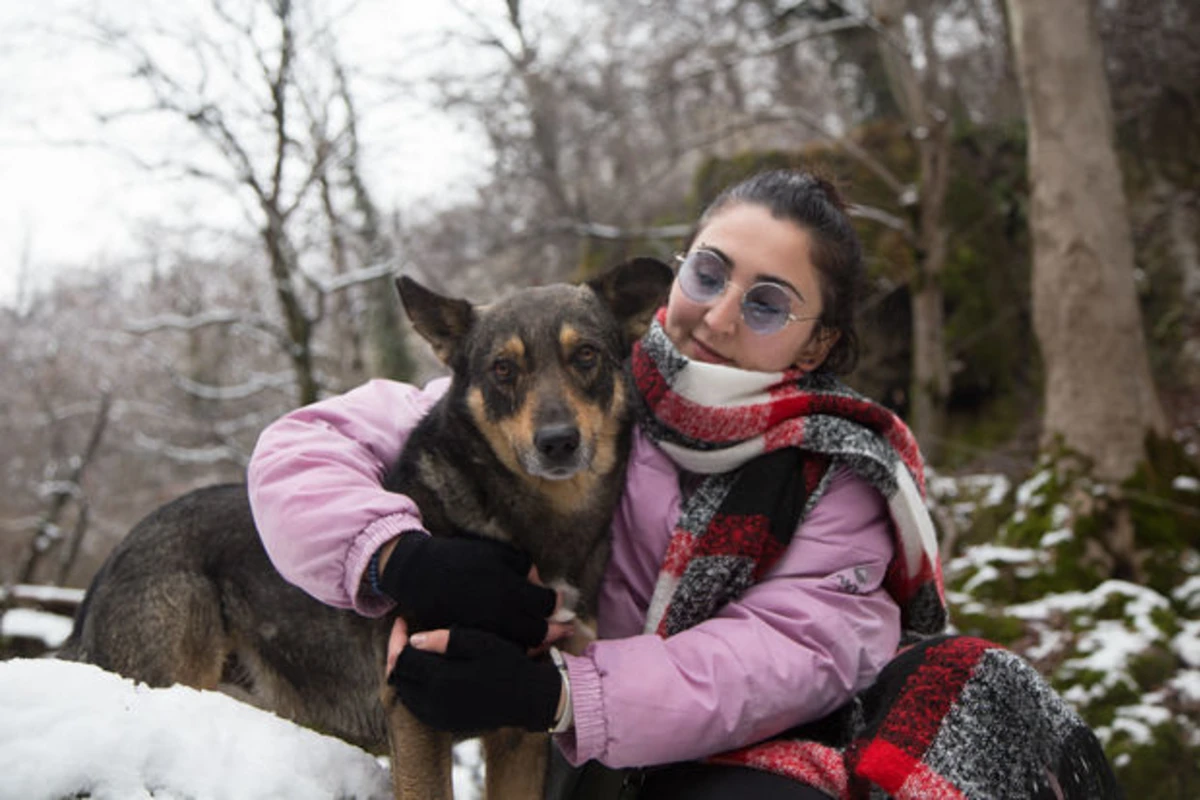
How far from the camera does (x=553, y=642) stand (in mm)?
2408

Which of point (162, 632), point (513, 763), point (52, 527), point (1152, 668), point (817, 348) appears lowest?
point (1152, 668)

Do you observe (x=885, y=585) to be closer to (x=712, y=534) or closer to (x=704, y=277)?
(x=712, y=534)

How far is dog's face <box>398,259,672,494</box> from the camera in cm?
262

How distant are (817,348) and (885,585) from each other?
2.55 ft

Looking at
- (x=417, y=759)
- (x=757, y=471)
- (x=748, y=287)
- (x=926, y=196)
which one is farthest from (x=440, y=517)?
(x=926, y=196)

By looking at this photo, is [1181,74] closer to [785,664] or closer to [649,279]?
[649,279]

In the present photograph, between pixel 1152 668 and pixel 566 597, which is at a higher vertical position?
pixel 566 597

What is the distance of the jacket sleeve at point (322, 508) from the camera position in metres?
2.19

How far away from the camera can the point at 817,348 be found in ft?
9.41

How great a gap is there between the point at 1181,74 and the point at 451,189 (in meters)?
11.3

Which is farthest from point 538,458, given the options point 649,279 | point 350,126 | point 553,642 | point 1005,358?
point 1005,358

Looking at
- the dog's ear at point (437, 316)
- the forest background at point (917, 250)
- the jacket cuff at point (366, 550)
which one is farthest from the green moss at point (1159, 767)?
the jacket cuff at point (366, 550)

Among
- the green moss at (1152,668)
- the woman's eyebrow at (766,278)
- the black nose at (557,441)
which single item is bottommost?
the green moss at (1152,668)

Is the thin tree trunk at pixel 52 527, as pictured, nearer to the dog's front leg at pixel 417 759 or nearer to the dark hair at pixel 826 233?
the dog's front leg at pixel 417 759
